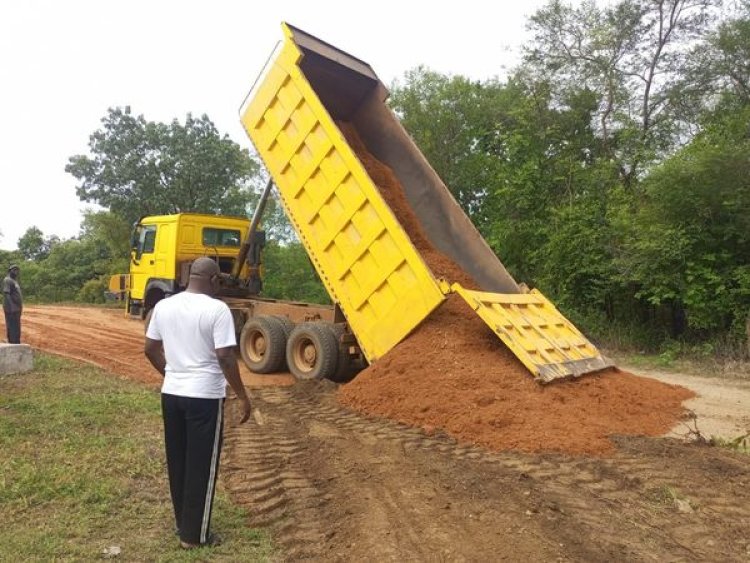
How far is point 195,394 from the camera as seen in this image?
11.1ft

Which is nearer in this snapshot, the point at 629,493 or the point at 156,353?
the point at 156,353

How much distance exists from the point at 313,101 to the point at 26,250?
35.4 meters

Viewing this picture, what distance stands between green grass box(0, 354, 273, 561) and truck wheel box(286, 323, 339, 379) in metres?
2.31

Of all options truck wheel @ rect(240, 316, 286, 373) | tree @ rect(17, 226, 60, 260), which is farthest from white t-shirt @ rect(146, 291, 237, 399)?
tree @ rect(17, 226, 60, 260)

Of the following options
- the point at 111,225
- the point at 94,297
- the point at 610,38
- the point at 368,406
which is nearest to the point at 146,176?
the point at 111,225

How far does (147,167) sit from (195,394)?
22303 millimetres

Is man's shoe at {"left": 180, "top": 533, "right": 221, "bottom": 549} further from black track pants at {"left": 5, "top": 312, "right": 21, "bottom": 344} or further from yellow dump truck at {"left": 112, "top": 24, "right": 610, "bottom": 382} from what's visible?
black track pants at {"left": 5, "top": 312, "right": 21, "bottom": 344}

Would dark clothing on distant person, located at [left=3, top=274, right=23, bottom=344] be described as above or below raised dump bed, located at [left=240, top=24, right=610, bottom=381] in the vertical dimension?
below

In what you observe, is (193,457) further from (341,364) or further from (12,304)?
(12,304)

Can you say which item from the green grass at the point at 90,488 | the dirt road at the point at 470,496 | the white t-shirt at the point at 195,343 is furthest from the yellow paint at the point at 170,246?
the white t-shirt at the point at 195,343

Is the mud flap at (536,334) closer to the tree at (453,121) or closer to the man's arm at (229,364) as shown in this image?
the man's arm at (229,364)

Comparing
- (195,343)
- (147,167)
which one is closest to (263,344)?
(195,343)

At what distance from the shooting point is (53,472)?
14.1 feet

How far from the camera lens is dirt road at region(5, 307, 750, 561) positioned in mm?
3361
